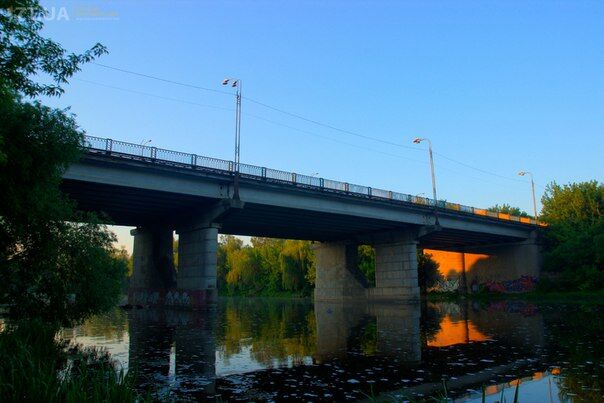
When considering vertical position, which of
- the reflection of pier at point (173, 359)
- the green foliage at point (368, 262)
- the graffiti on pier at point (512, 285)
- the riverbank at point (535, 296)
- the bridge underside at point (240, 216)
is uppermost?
the bridge underside at point (240, 216)

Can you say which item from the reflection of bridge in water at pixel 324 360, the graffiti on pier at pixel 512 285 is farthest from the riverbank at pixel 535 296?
the reflection of bridge in water at pixel 324 360

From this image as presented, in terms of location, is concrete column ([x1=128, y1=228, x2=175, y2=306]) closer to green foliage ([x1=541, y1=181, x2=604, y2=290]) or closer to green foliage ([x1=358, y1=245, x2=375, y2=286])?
green foliage ([x1=358, y1=245, x2=375, y2=286])

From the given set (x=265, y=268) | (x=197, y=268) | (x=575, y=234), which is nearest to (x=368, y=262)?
(x=575, y=234)

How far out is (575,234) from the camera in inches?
2625

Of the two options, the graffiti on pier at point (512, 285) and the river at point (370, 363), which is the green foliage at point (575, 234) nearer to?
the graffiti on pier at point (512, 285)

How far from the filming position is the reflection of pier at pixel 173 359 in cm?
1160

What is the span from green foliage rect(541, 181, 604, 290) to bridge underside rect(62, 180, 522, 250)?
606cm

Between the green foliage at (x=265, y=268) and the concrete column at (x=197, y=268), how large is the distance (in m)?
49.1

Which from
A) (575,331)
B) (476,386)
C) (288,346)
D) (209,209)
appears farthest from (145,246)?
(476,386)

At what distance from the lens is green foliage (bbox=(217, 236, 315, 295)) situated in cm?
9569

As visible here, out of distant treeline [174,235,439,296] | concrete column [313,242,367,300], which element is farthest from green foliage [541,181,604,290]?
concrete column [313,242,367,300]

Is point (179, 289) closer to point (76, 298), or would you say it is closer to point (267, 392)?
point (76, 298)

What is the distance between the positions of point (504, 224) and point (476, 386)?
60466mm

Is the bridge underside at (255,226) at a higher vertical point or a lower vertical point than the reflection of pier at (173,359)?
higher
